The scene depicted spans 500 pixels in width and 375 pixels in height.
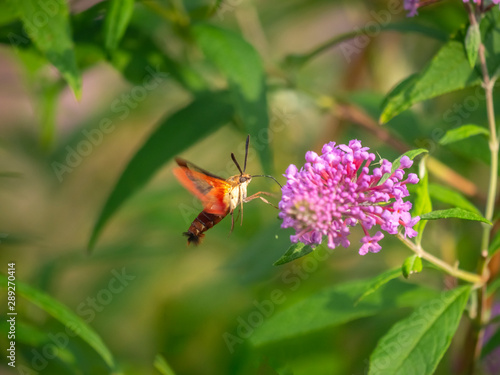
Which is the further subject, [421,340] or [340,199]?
[421,340]

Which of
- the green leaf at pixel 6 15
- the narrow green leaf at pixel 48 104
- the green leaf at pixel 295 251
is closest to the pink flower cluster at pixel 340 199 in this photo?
the green leaf at pixel 295 251

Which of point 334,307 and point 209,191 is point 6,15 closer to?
point 209,191

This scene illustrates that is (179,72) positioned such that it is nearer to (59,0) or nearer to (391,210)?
(59,0)

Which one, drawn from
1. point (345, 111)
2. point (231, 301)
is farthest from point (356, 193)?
point (231, 301)

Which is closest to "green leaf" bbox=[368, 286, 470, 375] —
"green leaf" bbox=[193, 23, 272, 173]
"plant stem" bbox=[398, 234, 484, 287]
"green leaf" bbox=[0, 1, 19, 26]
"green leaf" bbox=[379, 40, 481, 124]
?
"plant stem" bbox=[398, 234, 484, 287]

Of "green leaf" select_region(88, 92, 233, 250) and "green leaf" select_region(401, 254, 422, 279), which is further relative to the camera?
"green leaf" select_region(88, 92, 233, 250)

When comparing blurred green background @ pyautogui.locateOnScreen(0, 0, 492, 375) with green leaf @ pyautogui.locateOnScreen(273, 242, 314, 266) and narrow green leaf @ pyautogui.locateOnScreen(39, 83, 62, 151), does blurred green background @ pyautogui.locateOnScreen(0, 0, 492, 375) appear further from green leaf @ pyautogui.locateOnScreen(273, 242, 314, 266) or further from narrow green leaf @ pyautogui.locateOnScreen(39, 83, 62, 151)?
green leaf @ pyautogui.locateOnScreen(273, 242, 314, 266)

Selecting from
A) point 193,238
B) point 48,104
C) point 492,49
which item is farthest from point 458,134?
point 48,104
